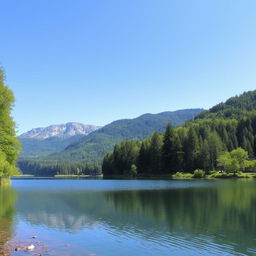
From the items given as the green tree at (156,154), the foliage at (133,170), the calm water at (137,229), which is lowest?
the calm water at (137,229)

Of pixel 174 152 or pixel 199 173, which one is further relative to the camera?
pixel 174 152

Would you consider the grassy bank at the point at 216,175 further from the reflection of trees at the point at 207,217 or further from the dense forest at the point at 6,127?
the dense forest at the point at 6,127

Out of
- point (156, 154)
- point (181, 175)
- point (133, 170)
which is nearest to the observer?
point (181, 175)

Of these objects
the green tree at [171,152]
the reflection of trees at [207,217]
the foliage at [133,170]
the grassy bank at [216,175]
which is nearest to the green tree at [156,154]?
the green tree at [171,152]

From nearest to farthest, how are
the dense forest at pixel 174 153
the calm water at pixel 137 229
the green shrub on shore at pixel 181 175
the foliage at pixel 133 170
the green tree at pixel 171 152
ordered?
the calm water at pixel 137 229 < the green shrub on shore at pixel 181 175 < the dense forest at pixel 174 153 < the green tree at pixel 171 152 < the foliage at pixel 133 170

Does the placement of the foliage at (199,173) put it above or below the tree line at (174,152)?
below

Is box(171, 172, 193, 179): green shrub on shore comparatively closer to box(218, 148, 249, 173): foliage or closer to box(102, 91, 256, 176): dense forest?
box(102, 91, 256, 176): dense forest

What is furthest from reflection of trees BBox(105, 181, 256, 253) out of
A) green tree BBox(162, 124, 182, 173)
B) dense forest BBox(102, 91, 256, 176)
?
green tree BBox(162, 124, 182, 173)

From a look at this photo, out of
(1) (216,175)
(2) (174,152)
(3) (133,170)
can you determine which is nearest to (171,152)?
(2) (174,152)

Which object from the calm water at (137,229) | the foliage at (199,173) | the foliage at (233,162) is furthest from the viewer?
the foliage at (199,173)

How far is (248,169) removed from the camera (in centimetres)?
14788

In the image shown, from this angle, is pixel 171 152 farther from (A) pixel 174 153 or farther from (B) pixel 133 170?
(B) pixel 133 170

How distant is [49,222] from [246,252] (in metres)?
20.4

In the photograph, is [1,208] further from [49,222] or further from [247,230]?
[247,230]
